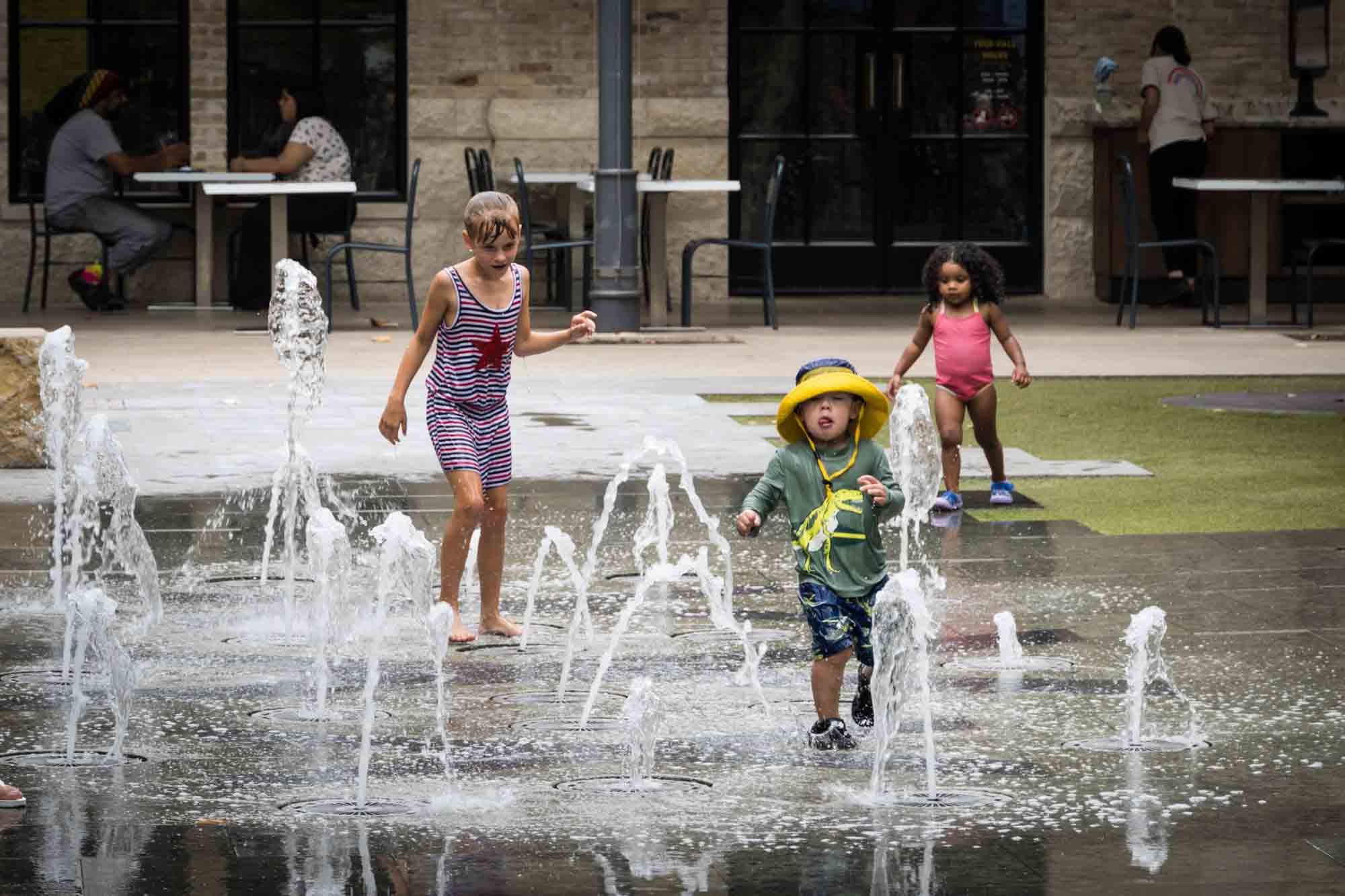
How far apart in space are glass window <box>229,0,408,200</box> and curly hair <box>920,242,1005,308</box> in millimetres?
11563

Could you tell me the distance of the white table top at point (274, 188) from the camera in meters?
17.7

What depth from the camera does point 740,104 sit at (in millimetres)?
21156

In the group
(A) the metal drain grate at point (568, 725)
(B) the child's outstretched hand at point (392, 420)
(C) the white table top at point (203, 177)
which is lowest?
(A) the metal drain grate at point (568, 725)

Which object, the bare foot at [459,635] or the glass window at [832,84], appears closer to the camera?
the bare foot at [459,635]

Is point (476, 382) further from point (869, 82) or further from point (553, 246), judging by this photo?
point (869, 82)

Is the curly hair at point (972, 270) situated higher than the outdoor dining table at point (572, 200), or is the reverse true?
the outdoor dining table at point (572, 200)

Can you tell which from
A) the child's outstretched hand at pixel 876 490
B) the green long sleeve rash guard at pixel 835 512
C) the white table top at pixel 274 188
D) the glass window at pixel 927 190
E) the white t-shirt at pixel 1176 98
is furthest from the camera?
the glass window at pixel 927 190

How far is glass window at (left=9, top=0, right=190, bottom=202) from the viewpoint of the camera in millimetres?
20469

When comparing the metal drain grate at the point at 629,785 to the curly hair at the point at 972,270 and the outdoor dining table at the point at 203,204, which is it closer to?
the curly hair at the point at 972,270

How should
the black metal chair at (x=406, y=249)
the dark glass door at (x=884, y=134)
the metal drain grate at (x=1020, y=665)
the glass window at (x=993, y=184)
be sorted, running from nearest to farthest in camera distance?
1. the metal drain grate at (x=1020, y=665)
2. the black metal chair at (x=406, y=249)
3. the dark glass door at (x=884, y=134)
4. the glass window at (x=993, y=184)

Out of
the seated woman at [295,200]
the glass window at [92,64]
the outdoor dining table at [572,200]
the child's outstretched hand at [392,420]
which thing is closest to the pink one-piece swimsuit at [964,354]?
the child's outstretched hand at [392,420]

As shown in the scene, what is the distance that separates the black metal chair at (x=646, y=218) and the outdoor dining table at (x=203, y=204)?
2.99 m

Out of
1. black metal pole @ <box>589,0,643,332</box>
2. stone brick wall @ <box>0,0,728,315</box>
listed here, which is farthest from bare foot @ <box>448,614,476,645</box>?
stone brick wall @ <box>0,0,728,315</box>

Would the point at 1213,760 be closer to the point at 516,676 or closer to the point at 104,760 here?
the point at 516,676
